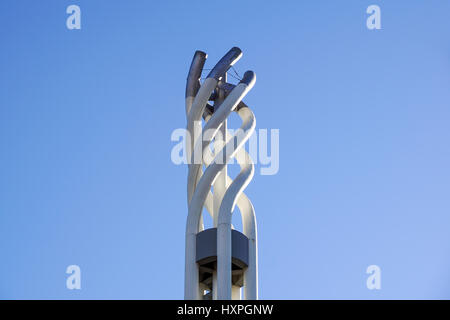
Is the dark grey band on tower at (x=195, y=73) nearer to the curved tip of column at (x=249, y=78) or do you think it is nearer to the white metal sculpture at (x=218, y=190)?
the white metal sculpture at (x=218, y=190)

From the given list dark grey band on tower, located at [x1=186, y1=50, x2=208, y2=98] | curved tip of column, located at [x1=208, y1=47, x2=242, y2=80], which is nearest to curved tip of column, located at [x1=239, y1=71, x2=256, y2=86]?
curved tip of column, located at [x1=208, y1=47, x2=242, y2=80]

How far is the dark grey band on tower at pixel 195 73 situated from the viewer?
142 feet

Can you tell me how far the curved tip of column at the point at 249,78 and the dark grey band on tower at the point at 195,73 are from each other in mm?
2003

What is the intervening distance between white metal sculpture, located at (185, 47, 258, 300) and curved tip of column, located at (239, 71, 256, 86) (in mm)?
42

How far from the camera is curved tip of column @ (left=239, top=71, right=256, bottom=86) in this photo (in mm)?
42562

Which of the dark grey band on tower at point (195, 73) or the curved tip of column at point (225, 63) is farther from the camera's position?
the dark grey band on tower at point (195, 73)

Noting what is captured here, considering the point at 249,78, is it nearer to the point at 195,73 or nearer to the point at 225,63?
the point at 225,63

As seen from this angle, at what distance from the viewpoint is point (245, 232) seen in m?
40.8

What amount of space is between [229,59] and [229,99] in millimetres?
2636

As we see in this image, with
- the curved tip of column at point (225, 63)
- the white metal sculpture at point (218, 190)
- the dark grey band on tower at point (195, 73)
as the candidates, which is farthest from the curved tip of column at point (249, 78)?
the dark grey band on tower at point (195, 73)

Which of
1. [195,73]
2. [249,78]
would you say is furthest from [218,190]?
[195,73]
